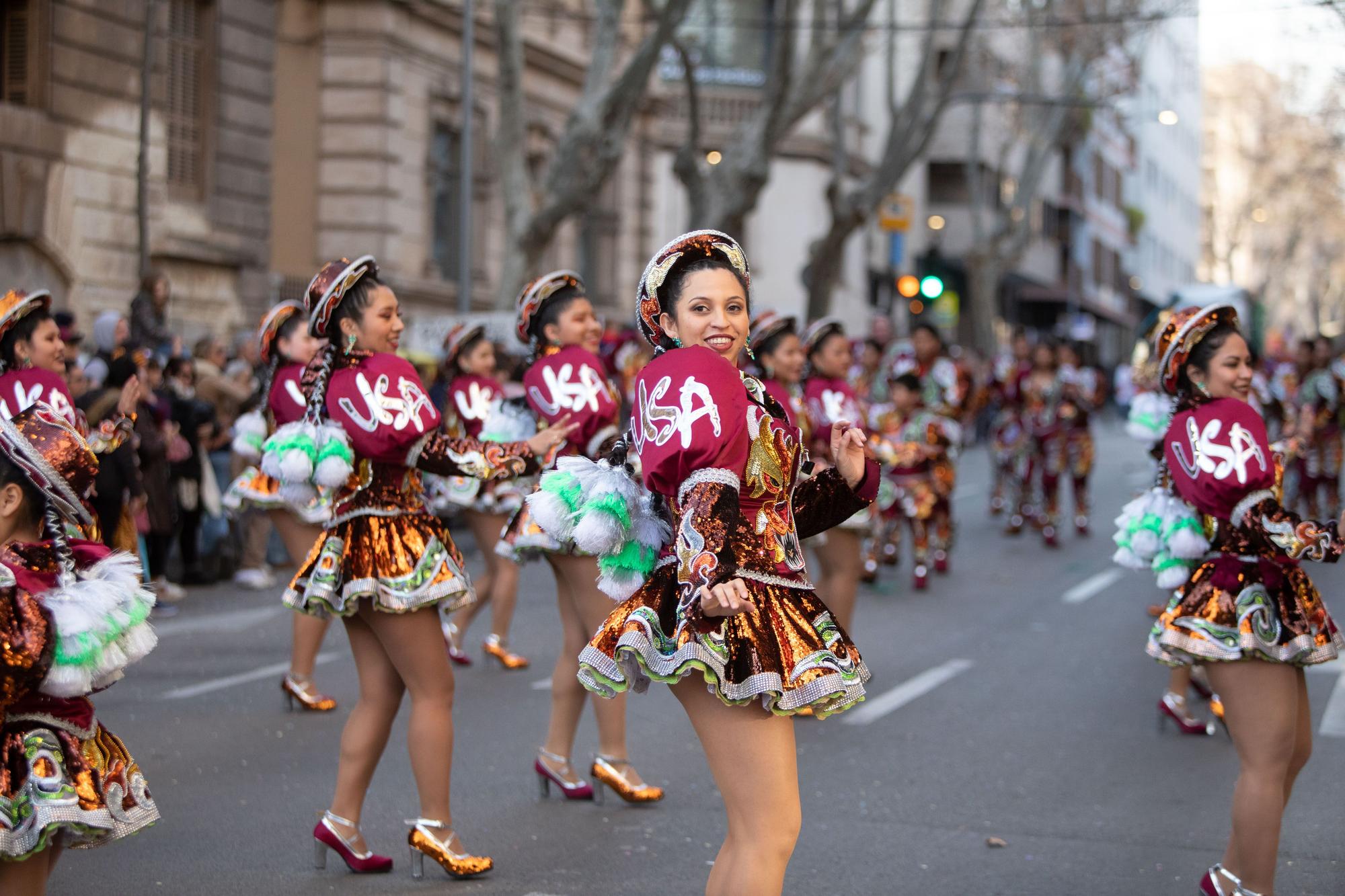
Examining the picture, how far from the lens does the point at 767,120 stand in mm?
22219

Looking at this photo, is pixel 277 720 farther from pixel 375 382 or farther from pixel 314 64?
pixel 314 64

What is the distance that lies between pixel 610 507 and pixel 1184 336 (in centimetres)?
248

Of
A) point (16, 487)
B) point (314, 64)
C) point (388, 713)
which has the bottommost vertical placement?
point (388, 713)

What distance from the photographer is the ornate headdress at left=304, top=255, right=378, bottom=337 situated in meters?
5.75

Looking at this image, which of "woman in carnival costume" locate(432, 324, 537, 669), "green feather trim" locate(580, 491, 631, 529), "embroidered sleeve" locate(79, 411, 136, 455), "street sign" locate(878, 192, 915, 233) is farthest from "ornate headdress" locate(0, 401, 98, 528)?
"street sign" locate(878, 192, 915, 233)

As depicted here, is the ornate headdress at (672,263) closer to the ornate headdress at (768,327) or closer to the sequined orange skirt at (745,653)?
the sequined orange skirt at (745,653)

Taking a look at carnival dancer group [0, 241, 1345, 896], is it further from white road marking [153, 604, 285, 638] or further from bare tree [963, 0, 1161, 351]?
bare tree [963, 0, 1161, 351]

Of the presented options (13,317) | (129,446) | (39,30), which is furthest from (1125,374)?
(13,317)

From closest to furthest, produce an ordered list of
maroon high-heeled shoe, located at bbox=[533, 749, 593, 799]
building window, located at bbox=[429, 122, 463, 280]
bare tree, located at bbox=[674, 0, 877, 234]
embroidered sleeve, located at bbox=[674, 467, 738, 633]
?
embroidered sleeve, located at bbox=[674, 467, 738, 633] → maroon high-heeled shoe, located at bbox=[533, 749, 593, 799] → bare tree, located at bbox=[674, 0, 877, 234] → building window, located at bbox=[429, 122, 463, 280]

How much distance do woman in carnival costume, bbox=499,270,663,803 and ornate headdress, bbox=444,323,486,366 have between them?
3170mm

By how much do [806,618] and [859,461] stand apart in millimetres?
472

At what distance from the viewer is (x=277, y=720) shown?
28.1ft

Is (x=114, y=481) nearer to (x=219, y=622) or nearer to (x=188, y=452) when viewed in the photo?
(x=219, y=622)

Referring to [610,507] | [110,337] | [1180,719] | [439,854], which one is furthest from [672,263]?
[110,337]
